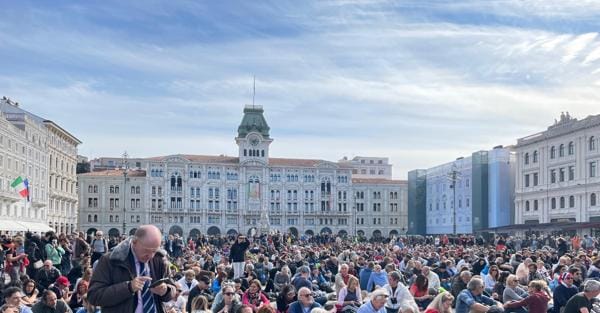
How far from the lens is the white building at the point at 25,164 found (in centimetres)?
5700

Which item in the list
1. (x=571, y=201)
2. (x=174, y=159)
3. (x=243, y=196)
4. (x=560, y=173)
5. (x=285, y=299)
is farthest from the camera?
(x=243, y=196)

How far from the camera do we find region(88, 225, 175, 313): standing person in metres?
4.64

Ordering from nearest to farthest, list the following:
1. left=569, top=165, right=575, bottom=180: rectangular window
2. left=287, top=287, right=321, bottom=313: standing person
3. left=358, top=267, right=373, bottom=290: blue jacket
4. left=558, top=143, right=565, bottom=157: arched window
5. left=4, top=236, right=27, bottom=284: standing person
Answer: left=287, top=287, right=321, bottom=313: standing person → left=358, top=267, right=373, bottom=290: blue jacket → left=4, top=236, right=27, bottom=284: standing person → left=569, top=165, right=575, bottom=180: rectangular window → left=558, top=143, right=565, bottom=157: arched window

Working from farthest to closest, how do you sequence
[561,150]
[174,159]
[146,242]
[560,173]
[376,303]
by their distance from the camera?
[174,159] → [560,173] → [561,150] → [376,303] → [146,242]

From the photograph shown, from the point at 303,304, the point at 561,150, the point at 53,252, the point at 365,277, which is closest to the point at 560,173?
the point at 561,150

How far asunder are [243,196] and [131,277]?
96602 millimetres

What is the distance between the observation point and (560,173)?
2354 inches

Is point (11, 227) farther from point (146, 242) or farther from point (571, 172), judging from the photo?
point (146, 242)

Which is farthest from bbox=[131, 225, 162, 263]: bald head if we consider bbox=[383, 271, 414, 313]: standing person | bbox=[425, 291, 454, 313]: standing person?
bbox=[383, 271, 414, 313]: standing person

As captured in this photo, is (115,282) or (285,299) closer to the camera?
(115,282)

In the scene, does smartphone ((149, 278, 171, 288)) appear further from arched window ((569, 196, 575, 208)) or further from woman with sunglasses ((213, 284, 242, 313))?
arched window ((569, 196, 575, 208))

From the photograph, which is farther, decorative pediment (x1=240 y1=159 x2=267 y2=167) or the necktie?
decorative pediment (x1=240 y1=159 x2=267 y2=167)

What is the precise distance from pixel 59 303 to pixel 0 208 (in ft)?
163

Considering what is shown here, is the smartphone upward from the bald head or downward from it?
downward
